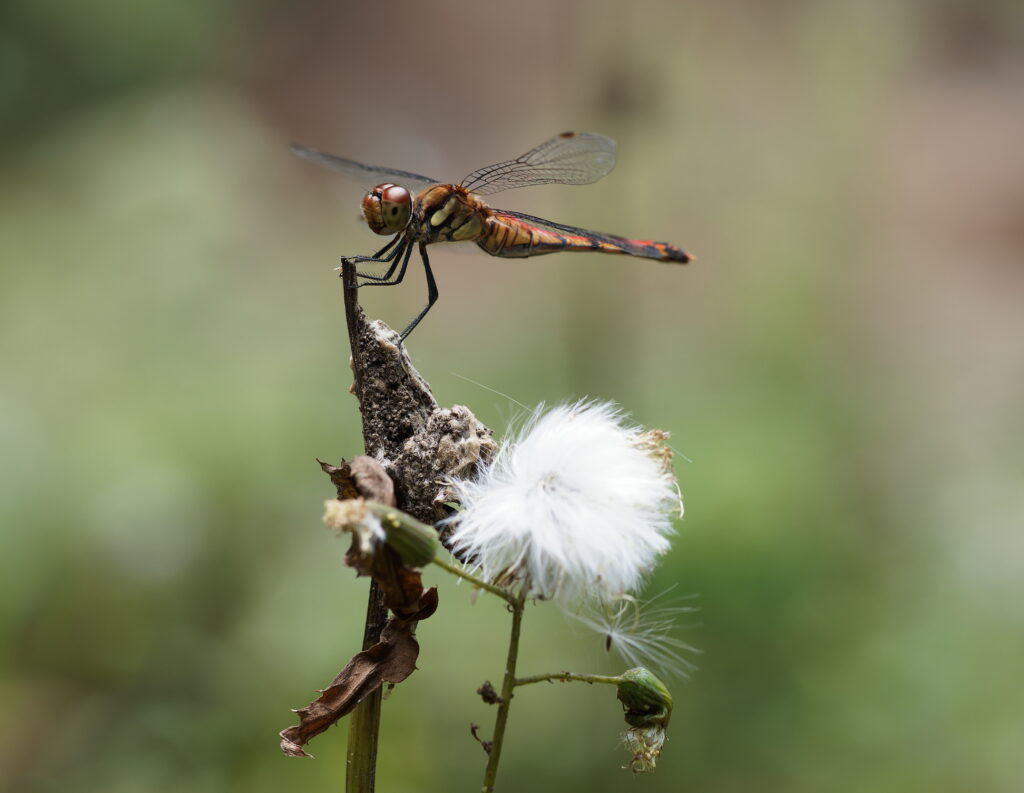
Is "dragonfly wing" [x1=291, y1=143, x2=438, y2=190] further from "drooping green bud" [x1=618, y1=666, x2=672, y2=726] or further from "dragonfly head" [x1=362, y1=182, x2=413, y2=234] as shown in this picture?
"drooping green bud" [x1=618, y1=666, x2=672, y2=726]

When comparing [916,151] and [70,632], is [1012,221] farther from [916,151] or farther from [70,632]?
[70,632]

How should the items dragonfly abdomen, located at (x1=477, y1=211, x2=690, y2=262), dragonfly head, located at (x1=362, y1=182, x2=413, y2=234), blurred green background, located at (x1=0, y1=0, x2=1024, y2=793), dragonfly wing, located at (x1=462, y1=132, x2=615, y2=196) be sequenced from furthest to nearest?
blurred green background, located at (x1=0, y1=0, x2=1024, y2=793)
dragonfly wing, located at (x1=462, y1=132, x2=615, y2=196)
dragonfly abdomen, located at (x1=477, y1=211, x2=690, y2=262)
dragonfly head, located at (x1=362, y1=182, x2=413, y2=234)

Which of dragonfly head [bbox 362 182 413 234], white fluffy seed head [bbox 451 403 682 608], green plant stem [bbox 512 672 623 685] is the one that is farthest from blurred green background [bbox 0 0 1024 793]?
green plant stem [bbox 512 672 623 685]

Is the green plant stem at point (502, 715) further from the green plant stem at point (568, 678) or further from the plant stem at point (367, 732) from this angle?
the plant stem at point (367, 732)

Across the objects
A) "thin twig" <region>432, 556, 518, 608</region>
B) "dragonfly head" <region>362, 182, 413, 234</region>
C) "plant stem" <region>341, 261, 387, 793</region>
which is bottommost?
"plant stem" <region>341, 261, 387, 793</region>

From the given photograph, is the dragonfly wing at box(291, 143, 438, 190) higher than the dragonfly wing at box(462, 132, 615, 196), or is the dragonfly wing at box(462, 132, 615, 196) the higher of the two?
the dragonfly wing at box(462, 132, 615, 196)

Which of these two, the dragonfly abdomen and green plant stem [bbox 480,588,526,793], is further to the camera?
the dragonfly abdomen

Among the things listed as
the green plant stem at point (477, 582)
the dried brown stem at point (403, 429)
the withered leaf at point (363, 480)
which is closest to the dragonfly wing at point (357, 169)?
the dried brown stem at point (403, 429)
